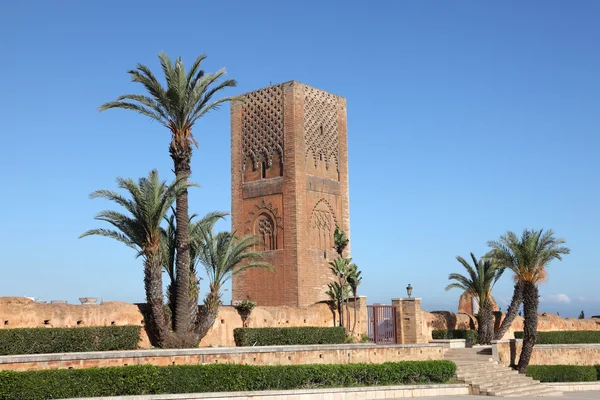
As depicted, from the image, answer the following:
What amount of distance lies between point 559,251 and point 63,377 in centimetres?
1767

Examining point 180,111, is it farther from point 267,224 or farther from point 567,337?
point 567,337

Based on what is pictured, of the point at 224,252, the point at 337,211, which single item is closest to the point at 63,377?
the point at 224,252

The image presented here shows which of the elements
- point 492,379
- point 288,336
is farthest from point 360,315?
point 492,379

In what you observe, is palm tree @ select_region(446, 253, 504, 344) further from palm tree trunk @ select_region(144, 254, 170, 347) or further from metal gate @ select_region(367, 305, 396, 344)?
palm tree trunk @ select_region(144, 254, 170, 347)

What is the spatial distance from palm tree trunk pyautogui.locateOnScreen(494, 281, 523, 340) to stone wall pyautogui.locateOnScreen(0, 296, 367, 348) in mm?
9452

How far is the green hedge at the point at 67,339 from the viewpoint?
1506 centimetres

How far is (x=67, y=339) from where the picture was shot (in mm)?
16016

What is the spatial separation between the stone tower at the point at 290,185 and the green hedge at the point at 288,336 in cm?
508

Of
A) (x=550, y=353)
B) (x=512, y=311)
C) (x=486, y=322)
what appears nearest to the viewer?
(x=550, y=353)

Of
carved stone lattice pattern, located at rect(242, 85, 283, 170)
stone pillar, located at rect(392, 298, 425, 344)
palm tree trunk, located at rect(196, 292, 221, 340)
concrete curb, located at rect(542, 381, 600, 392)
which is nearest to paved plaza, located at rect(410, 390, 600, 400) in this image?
concrete curb, located at rect(542, 381, 600, 392)

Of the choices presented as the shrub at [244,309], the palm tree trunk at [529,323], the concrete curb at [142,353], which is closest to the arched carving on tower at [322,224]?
the palm tree trunk at [529,323]

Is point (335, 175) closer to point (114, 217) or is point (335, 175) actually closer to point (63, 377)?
point (114, 217)

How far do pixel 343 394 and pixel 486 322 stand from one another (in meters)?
13.2

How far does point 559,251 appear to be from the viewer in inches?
990
